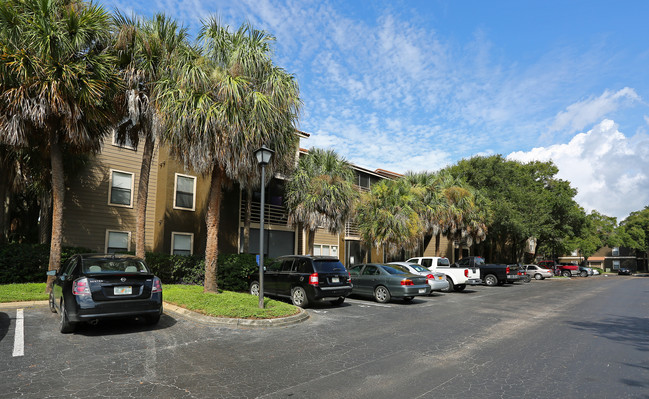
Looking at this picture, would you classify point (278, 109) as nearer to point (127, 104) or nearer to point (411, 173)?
point (127, 104)

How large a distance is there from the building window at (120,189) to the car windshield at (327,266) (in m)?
11.5

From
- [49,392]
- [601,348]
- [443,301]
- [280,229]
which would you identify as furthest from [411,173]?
[49,392]

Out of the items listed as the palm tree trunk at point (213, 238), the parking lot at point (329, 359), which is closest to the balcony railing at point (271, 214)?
the palm tree trunk at point (213, 238)

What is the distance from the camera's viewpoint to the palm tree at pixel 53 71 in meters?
11.5

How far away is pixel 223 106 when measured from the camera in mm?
12531

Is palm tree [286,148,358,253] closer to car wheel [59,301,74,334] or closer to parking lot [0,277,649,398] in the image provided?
parking lot [0,277,649,398]

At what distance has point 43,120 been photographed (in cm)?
1197

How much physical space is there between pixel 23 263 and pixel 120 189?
215 inches

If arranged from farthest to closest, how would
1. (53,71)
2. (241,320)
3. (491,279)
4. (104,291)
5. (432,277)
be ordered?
(491,279) < (432,277) < (53,71) < (241,320) < (104,291)

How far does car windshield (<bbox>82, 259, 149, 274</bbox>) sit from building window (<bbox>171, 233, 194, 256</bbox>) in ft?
37.0

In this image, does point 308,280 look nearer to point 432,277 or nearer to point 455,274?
point 432,277

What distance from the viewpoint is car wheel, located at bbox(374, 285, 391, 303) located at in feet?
48.6

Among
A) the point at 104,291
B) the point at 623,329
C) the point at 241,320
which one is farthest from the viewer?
the point at 623,329

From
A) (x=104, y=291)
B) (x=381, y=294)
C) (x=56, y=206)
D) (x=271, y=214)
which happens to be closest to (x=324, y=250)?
(x=271, y=214)
